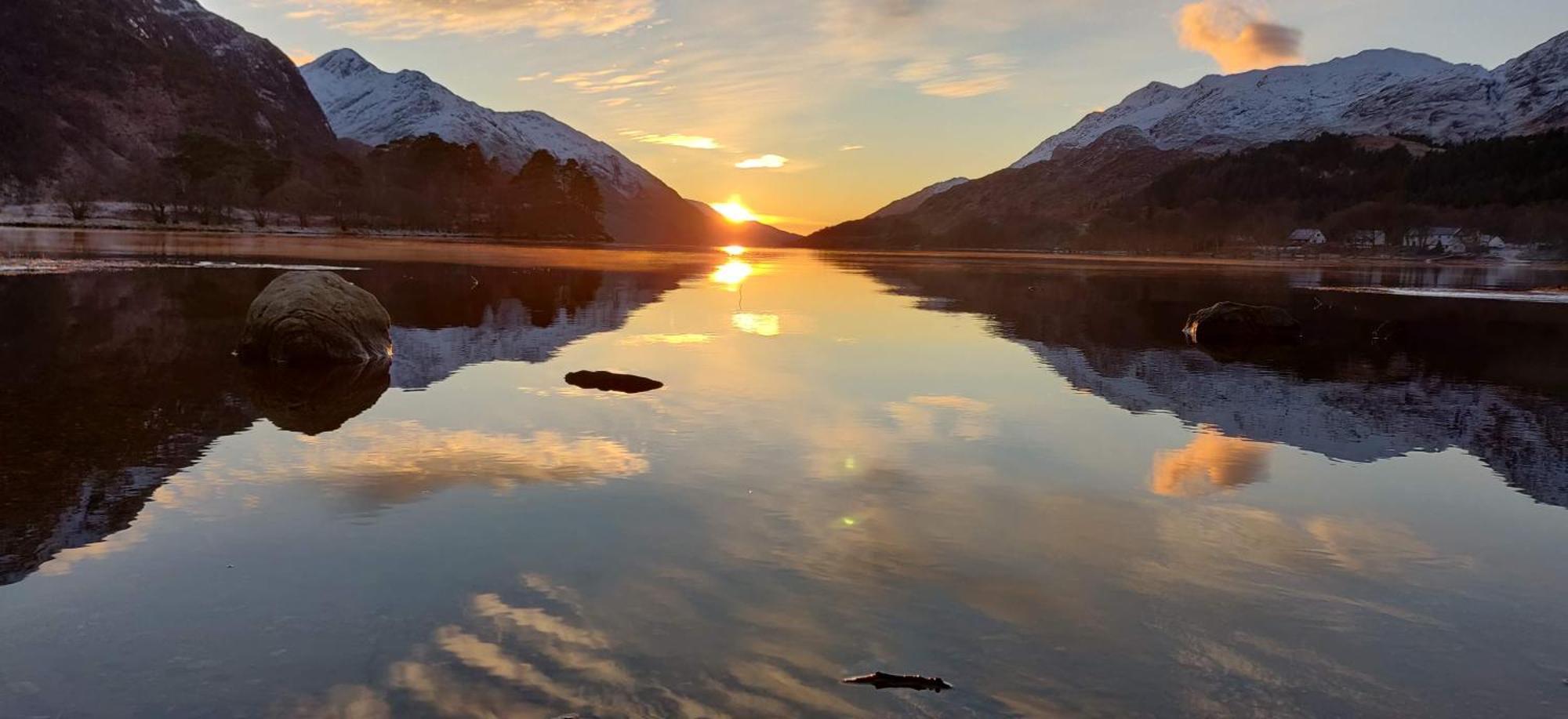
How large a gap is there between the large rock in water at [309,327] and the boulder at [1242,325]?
30177mm

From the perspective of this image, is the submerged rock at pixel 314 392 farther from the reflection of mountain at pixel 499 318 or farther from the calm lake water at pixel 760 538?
the reflection of mountain at pixel 499 318

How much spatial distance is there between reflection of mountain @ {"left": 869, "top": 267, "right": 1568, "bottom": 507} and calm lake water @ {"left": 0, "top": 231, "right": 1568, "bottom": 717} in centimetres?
23

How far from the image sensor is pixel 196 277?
47.0 m

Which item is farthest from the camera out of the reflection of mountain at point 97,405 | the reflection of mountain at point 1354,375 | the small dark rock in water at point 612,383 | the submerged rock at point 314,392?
the small dark rock in water at point 612,383

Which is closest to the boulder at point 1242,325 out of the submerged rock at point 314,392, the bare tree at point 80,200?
the submerged rock at point 314,392

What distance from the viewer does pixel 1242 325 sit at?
37.4m

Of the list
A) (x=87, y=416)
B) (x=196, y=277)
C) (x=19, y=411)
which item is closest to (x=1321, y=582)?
(x=87, y=416)

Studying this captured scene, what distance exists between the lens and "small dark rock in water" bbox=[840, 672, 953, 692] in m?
7.61

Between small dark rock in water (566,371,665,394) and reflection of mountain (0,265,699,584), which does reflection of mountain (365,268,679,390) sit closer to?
reflection of mountain (0,265,699,584)

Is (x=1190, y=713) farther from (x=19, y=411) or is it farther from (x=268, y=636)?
(x=19, y=411)

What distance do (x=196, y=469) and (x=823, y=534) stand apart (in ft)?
31.1

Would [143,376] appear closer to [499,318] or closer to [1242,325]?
[499,318]

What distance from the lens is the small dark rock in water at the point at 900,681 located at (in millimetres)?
7609

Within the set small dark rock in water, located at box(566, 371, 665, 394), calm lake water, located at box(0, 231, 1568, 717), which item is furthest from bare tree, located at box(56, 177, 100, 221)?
small dark rock in water, located at box(566, 371, 665, 394)
